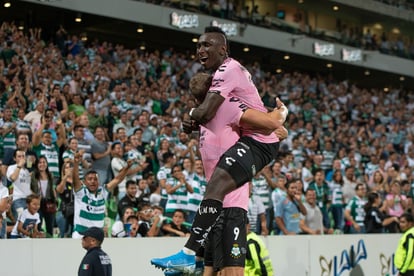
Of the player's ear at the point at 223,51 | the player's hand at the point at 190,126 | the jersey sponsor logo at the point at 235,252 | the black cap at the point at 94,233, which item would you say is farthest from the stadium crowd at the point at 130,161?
the player's ear at the point at 223,51

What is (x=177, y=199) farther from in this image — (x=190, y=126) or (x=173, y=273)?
(x=173, y=273)

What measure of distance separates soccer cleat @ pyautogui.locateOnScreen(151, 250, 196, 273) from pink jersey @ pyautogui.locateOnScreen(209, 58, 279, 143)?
1010 millimetres

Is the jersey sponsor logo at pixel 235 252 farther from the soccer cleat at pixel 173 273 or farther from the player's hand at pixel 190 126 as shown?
the player's hand at pixel 190 126

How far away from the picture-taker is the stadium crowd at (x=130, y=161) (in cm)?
1196

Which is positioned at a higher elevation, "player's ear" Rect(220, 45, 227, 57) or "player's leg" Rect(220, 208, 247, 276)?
"player's ear" Rect(220, 45, 227, 57)

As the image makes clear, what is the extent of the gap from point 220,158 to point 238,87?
0.54 m

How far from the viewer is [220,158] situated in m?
5.93

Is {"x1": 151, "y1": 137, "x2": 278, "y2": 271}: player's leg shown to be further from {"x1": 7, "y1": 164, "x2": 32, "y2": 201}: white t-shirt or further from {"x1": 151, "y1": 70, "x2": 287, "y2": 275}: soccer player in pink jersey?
{"x1": 7, "y1": 164, "x2": 32, "y2": 201}: white t-shirt

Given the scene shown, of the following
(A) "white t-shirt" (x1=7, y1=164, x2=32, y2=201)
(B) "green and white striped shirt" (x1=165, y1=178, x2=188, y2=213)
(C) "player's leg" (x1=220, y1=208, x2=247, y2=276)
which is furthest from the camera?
(B) "green and white striped shirt" (x1=165, y1=178, x2=188, y2=213)

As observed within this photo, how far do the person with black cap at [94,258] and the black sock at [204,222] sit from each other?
3793mm

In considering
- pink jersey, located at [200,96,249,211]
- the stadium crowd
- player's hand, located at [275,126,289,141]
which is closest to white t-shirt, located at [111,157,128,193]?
the stadium crowd

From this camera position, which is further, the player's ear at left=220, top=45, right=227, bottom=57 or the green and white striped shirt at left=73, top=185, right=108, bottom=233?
the green and white striped shirt at left=73, top=185, right=108, bottom=233

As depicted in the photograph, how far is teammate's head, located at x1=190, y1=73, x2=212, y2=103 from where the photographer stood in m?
6.20

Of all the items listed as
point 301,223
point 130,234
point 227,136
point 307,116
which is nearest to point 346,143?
point 307,116
